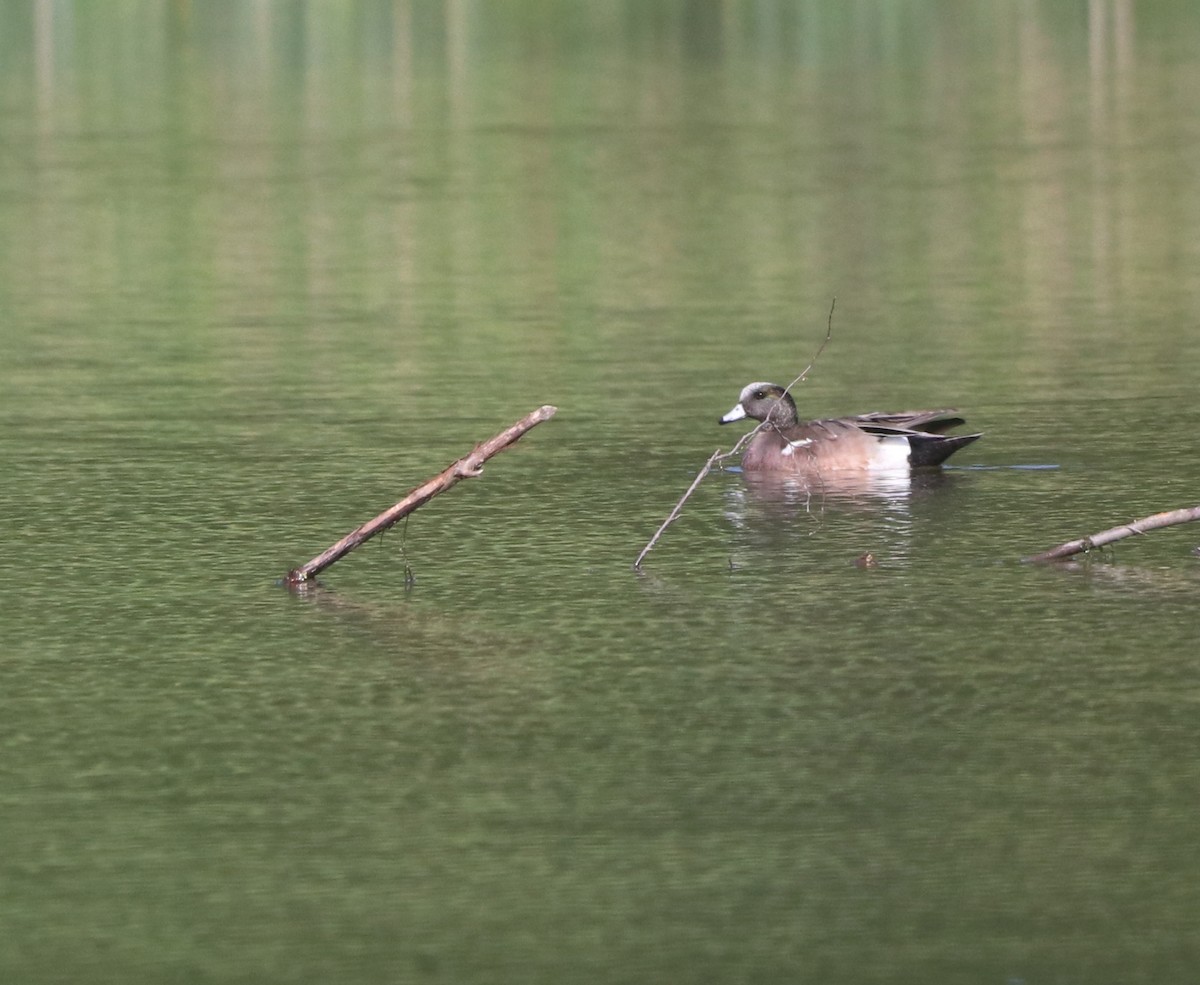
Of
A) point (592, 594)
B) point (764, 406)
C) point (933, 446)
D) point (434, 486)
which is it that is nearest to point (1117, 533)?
point (592, 594)

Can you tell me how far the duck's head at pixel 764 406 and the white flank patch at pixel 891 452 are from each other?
1.35 ft

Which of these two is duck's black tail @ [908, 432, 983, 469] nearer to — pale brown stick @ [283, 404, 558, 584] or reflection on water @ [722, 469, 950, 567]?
reflection on water @ [722, 469, 950, 567]

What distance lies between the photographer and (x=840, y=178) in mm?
25359

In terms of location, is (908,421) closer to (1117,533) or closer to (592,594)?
(1117,533)

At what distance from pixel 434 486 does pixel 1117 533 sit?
2.32 metres

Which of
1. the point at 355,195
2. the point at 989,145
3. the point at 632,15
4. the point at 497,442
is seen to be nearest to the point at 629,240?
the point at 355,195

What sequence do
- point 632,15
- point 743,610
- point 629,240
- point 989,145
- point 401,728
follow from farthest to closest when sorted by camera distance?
point 632,15 < point 989,145 < point 629,240 < point 743,610 < point 401,728

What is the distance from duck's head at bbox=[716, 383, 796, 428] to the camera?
12.5m

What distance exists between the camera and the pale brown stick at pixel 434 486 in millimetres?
9500

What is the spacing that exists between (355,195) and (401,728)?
1766cm

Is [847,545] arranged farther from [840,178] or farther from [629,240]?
[840,178]

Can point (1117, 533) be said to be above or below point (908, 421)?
below

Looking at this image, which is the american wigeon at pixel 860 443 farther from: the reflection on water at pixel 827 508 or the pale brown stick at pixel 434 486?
the pale brown stick at pixel 434 486

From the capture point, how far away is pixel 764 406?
12578 millimetres
